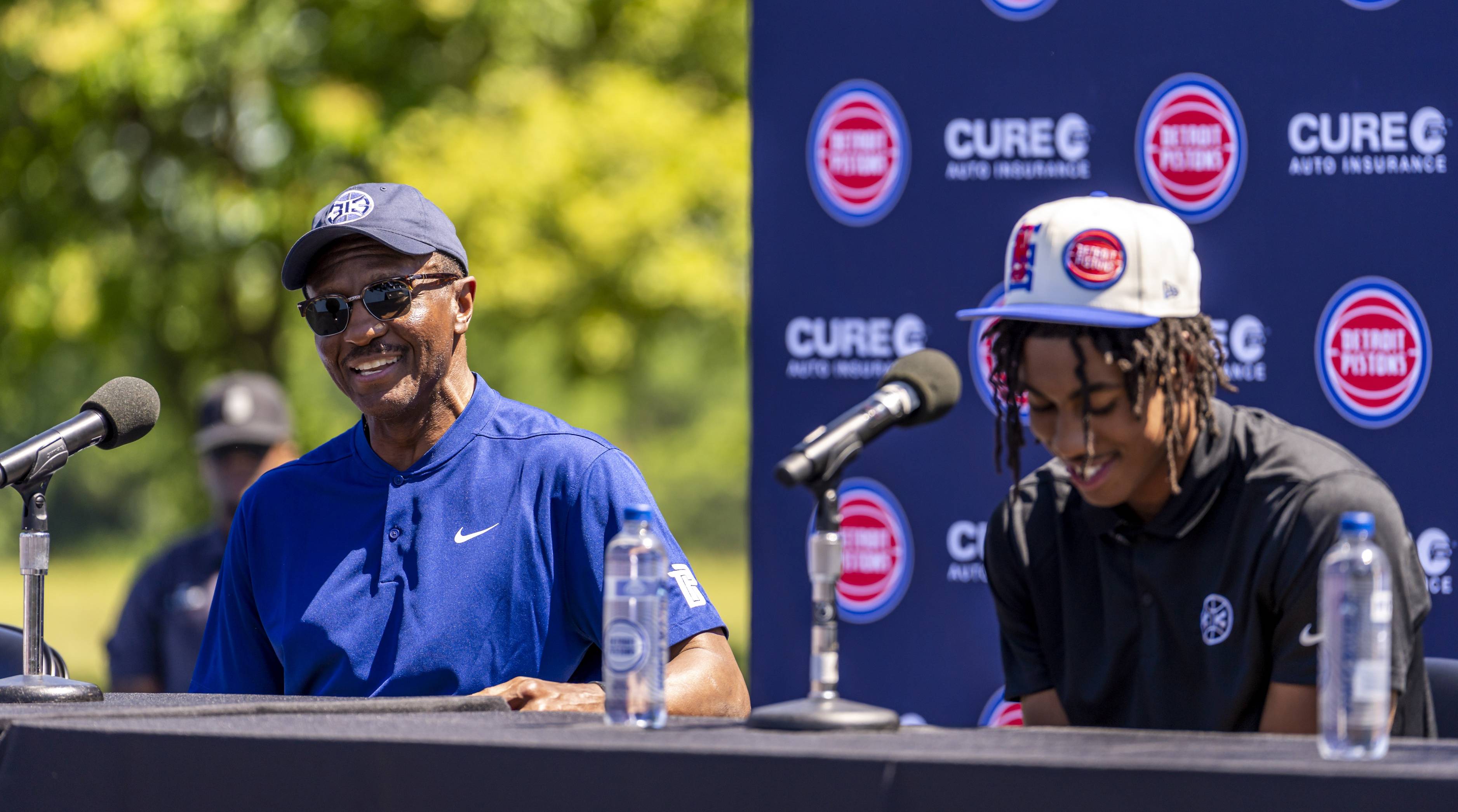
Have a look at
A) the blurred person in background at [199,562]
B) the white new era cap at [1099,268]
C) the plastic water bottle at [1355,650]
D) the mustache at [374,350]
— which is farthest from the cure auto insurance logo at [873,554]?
the plastic water bottle at [1355,650]

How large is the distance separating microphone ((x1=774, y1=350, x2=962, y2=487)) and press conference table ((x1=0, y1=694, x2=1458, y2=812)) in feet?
1.06

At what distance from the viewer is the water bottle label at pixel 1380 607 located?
1.79 metres

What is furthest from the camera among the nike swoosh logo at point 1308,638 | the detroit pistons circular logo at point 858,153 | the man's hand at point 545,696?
the detroit pistons circular logo at point 858,153

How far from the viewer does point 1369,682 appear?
1.73 meters

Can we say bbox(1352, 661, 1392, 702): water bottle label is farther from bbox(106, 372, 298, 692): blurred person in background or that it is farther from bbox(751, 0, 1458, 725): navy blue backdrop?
bbox(106, 372, 298, 692): blurred person in background

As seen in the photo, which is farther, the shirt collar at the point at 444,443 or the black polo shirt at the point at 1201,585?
the shirt collar at the point at 444,443

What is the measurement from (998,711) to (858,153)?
147 centimetres

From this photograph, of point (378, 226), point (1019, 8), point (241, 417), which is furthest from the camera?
point (241, 417)

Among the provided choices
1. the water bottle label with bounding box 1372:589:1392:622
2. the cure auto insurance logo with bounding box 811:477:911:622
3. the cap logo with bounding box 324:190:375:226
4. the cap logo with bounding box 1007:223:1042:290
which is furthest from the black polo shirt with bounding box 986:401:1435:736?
the cure auto insurance logo with bounding box 811:477:911:622

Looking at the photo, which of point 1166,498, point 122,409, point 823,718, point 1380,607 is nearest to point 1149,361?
point 1166,498

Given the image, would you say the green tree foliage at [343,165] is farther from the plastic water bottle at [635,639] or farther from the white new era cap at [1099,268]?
the plastic water bottle at [635,639]

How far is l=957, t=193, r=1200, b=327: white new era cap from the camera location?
237cm

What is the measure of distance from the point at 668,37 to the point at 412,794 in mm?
7559

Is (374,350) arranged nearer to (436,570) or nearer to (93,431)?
(436,570)
